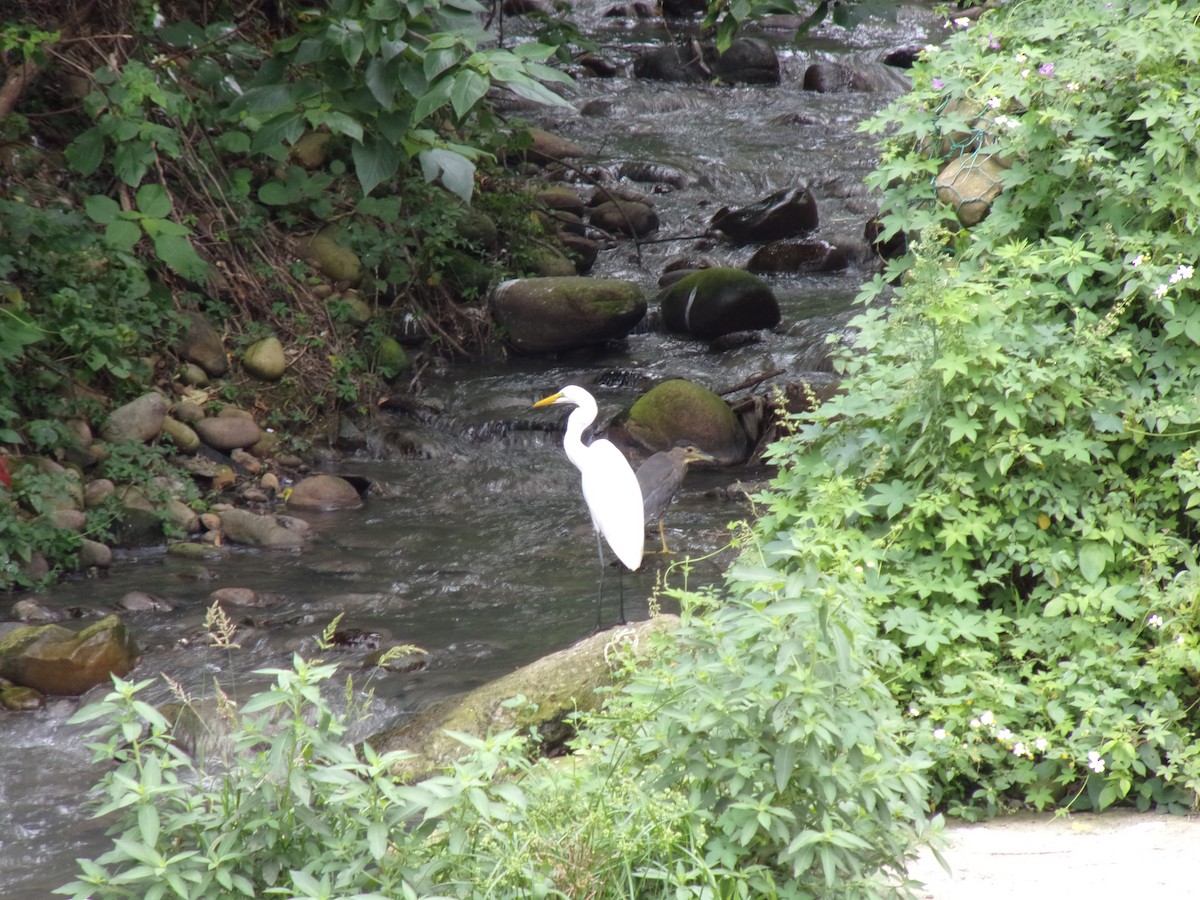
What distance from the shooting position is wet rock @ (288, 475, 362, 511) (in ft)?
23.5

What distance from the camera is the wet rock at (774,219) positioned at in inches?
433

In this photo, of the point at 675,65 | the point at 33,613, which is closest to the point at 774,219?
the point at 675,65

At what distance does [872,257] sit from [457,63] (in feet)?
25.3

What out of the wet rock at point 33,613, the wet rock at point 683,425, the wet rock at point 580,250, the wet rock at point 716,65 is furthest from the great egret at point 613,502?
the wet rock at point 716,65

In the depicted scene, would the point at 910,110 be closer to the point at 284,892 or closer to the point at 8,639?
the point at 284,892

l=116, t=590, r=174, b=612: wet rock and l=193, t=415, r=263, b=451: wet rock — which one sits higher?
l=193, t=415, r=263, b=451: wet rock

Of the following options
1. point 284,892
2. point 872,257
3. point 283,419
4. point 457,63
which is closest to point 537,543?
point 283,419

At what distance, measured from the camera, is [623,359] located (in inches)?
366

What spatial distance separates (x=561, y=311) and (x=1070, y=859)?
699cm

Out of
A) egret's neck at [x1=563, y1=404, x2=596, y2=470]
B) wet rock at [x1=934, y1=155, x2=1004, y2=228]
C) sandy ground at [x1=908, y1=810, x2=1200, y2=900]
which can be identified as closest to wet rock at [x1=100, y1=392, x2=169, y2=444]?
egret's neck at [x1=563, y1=404, x2=596, y2=470]

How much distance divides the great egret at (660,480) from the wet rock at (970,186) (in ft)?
10.2

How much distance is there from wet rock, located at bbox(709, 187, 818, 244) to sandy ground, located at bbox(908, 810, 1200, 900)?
8692 mm

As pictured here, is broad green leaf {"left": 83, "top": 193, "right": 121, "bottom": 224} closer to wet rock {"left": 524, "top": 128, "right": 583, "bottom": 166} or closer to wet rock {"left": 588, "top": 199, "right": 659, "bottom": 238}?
wet rock {"left": 588, "top": 199, "right": 659, "bottom": 238}

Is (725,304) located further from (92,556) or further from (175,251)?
(92,556)
